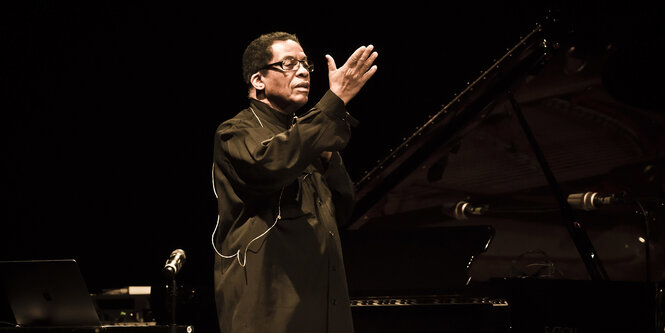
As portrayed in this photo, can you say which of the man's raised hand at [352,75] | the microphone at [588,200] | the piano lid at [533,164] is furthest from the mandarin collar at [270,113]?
the microphone at [588,200]

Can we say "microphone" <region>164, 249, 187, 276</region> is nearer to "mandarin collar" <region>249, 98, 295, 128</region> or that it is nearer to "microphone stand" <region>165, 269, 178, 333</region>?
"microphone stand" <region>165, 269, 178, 333</region>

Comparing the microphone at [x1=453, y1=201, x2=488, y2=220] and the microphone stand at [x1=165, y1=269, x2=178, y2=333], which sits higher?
the microphone at [x1=453, y1=201, x2=488, y2=220]

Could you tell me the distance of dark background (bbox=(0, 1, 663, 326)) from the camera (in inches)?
187

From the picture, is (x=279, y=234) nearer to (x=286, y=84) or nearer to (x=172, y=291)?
(x=286, y=84)

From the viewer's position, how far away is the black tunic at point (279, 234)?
204 centimetres

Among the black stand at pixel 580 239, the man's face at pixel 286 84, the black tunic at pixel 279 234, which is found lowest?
the black tunic at pixel 279 234

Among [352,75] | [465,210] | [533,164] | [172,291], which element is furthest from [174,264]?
[533,164]

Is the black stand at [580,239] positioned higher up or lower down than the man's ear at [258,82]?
lower down

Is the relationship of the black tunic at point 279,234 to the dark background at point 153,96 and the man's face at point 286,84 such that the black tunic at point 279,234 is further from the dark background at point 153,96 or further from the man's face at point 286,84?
the dark background at point 153,96

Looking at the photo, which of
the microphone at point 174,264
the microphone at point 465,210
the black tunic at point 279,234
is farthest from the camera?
the microphone at point 465,210

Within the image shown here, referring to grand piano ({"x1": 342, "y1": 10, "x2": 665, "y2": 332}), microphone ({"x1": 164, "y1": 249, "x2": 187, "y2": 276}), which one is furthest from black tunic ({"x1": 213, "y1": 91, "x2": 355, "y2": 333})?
grand piano ({"x1": 342, "y1": 10, "x2": 665, "y2": 332})

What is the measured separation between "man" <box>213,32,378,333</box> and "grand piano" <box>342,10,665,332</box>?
1523mm

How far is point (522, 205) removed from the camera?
423cm

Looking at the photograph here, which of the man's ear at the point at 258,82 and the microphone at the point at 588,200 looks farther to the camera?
the microphone at the point at 588,200
